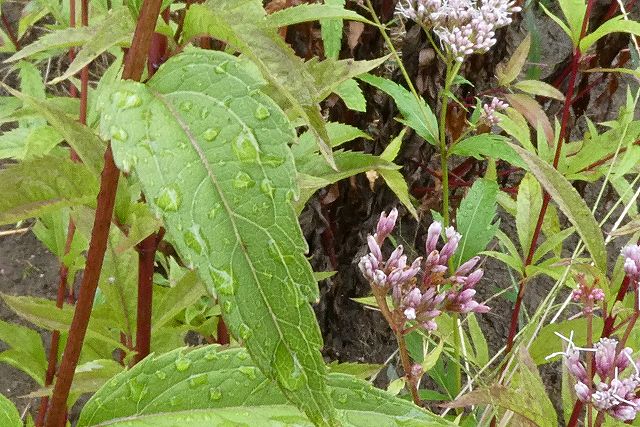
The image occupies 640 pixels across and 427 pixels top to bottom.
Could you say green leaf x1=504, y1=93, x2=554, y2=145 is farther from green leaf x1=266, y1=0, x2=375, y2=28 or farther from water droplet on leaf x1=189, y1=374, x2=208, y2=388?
water droplet on leaf x1=189, y1=374, x2=208, y2=388

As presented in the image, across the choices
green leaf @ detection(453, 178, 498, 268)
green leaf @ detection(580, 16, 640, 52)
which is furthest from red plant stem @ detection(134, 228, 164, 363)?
green leaf @ detection(580, 16, 640, 52)

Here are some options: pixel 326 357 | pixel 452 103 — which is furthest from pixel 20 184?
pixel 326 357

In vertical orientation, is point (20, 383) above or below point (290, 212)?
below

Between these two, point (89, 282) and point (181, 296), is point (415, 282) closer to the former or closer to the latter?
point (181, 296)

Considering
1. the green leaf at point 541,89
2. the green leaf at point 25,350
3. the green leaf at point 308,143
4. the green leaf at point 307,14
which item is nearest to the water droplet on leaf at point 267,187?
the green leaf at point 307,14

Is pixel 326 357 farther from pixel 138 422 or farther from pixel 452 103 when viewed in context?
pixel 138 422

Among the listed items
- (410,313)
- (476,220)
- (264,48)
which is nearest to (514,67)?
(476,220)
